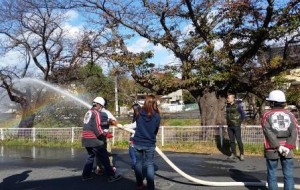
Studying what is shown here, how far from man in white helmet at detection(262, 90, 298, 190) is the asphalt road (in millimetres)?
1472

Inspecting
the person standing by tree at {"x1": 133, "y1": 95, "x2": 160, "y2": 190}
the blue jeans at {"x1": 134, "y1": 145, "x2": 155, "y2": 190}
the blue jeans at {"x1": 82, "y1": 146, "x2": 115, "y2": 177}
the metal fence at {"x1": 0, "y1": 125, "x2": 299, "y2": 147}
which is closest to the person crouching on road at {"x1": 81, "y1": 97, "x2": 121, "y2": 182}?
the blue jeans at {"x1": 82, "y1": 146, "x2": 115, "y2": 177}

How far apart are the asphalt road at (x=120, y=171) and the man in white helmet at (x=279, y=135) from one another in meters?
1.47

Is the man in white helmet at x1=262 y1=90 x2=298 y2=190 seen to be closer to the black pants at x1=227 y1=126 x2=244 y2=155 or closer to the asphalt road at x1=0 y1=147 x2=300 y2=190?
the asphalt road at x1=0 y1=147 x2=300 y2=190

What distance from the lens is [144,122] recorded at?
6.66m

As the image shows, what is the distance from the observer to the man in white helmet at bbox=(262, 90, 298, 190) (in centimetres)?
587

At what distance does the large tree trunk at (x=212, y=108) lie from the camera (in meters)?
15.4

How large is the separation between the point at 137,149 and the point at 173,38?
29.0 feet

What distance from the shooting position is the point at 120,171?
934 cm

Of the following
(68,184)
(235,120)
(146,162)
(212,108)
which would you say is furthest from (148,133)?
(212,108)

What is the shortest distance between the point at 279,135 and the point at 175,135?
8.37 metres

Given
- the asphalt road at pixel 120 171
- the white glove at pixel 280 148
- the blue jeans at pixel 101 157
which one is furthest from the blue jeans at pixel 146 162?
the white glove at pixel 280 148

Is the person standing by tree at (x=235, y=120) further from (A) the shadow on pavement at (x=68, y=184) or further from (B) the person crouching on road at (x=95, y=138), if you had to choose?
(B) the person crouching on road at (x=95, y=138)

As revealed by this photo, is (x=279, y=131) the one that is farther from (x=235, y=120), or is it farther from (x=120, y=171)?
(x=235, y=120)

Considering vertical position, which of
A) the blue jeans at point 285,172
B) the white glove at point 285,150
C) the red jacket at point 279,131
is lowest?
the blue jeans at point 285,172
